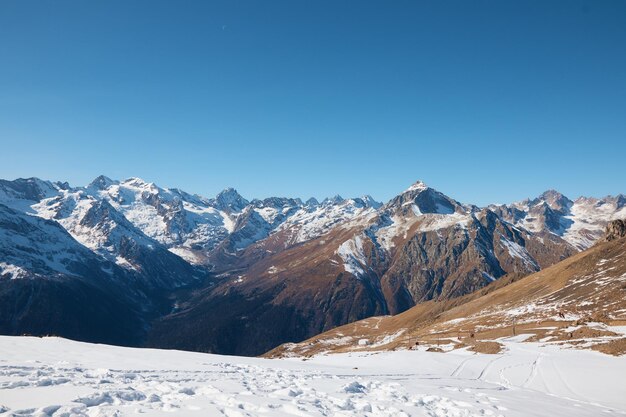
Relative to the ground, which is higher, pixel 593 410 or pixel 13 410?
pixel 13 410

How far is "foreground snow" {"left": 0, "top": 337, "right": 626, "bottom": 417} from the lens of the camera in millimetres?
15102

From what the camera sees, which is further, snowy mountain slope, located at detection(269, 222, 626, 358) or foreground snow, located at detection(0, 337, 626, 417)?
snowy mountain slope, located at detection(269, 222, 626, 358)

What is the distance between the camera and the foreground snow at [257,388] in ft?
49.5

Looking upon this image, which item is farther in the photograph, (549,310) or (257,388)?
(549,310)

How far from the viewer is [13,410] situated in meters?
12.9

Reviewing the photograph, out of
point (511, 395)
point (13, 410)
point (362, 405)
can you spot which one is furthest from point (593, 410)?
point (13, 410)

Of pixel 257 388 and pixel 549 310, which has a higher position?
pixel 257 388

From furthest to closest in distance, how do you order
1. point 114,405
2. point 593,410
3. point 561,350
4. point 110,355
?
point 561,350
point 110,355
point 593,410
point 114,405

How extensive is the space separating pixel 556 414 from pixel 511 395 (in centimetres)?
480

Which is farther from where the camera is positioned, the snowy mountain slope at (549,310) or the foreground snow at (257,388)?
the snowy mountain slope at (549,310)

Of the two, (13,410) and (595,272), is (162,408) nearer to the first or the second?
(13,410)

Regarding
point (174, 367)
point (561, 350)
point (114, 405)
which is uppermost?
point (114, 405)

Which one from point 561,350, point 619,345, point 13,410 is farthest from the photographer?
point 561,350

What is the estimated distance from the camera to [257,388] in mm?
20250
